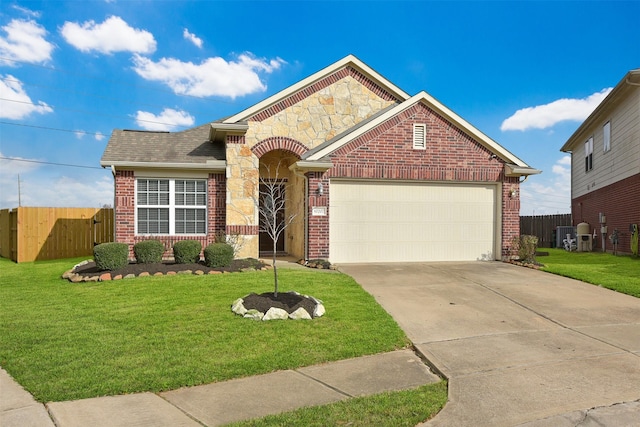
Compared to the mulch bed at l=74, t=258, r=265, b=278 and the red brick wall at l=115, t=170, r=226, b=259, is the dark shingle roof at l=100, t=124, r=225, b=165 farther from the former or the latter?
the mulch bed at l=74, t=258, r=265, b=278

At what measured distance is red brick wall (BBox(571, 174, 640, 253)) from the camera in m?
18.2

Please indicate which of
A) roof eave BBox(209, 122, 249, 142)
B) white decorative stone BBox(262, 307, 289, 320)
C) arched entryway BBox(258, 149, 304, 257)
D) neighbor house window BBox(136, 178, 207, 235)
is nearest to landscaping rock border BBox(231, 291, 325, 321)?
white decorative stone BBox(262, 307, 289, 320)

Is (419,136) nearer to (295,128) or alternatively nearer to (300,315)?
(295,128)

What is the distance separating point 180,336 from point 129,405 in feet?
7.16

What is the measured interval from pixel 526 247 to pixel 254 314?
9.88 m

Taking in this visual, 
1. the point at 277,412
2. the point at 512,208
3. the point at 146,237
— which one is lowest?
the point at 277,412

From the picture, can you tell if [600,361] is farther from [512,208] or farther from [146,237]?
[146,237]

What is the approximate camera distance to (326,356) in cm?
609

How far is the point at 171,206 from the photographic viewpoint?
1502cm

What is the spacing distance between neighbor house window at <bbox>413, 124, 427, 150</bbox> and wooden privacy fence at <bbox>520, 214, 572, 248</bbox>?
1642cm

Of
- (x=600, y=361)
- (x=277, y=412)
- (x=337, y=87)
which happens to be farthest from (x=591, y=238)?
(x=277, y=412)

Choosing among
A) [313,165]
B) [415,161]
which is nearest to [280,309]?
[313,165]

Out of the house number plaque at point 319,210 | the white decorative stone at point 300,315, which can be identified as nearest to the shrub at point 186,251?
the house number plaque at point 319,210

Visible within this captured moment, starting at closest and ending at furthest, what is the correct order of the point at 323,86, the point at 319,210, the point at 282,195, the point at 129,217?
1. the point at 319,210
2. the point at 129,217
3. the point at 323,86
4. the point at 282,195
